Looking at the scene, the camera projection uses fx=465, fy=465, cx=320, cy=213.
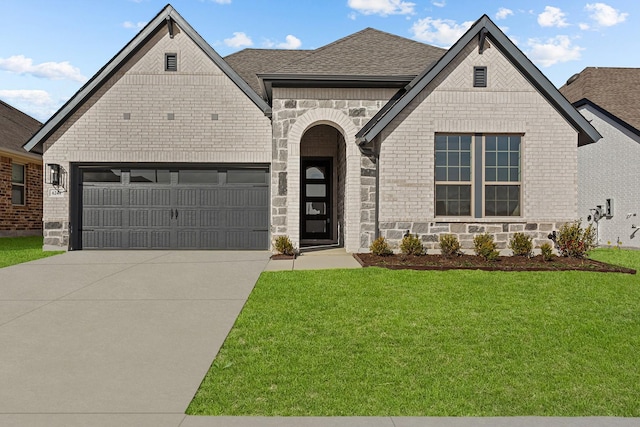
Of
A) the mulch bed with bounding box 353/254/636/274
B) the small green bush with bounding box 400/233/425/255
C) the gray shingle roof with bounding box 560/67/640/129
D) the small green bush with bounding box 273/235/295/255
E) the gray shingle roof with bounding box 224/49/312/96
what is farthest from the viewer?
the gray shingle roof with bounding box 560/67/640/129

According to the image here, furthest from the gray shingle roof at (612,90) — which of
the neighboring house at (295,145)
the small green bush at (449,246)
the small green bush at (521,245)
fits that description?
the small green bush at (449,246)

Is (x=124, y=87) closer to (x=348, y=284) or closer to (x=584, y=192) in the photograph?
(x=348, y=284)

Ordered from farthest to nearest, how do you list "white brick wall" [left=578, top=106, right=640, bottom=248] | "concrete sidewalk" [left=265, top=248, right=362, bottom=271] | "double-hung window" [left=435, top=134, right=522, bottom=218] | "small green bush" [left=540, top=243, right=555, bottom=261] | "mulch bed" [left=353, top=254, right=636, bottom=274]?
"white brick wall" [left=578, top=106, right=640, bottom=248] → "double-hung window" [left=435, top=134, right=522, bottom=218] → "small green bush" [left=540, top=243, right=555, bottom=261] → "concrete sidewalk" [left=265, top=248, right=362, bottom=271] → "mulch bed" [left=353, top=254, right=636, bottom=274]

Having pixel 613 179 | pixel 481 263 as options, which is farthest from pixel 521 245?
pixel 613 179

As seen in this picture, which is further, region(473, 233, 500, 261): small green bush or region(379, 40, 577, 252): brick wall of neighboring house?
region(379, 40, 577, 252): brick wall of neighboring house

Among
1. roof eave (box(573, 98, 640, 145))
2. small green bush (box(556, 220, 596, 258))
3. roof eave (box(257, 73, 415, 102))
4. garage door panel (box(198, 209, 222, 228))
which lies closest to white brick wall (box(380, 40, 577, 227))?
small green bush (box(556, 220, 596, 258))

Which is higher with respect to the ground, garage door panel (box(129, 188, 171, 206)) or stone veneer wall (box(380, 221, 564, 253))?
garage door panel (box(129, 188, 171, 206))

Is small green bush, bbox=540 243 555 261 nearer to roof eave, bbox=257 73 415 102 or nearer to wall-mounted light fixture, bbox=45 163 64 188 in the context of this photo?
roof eave, bbox=257 73 415 102

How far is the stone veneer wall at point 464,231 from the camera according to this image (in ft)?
41.3

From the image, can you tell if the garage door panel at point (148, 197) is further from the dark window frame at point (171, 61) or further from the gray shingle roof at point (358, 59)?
the gray shingle roof at point (358, 59)

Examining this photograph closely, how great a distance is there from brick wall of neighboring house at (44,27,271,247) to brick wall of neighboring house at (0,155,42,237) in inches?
306

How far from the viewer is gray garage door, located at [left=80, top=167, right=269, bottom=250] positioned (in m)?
15.4

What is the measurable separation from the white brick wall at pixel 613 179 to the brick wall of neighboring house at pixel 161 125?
15.0m

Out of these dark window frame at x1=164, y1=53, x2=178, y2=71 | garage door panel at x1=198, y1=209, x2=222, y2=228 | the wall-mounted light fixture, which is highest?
dark window frame at x1=164, y1=53, x2=178, y2=71
